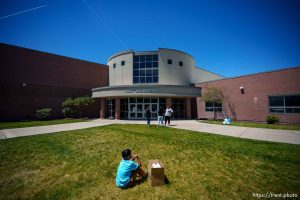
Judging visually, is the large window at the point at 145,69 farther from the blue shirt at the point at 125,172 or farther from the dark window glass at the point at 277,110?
the blue shirt at the point at 125,172

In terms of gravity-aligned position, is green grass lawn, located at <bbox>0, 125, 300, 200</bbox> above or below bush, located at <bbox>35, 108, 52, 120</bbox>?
below

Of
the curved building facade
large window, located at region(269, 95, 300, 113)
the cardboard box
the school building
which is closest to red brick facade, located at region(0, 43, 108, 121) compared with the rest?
the school building

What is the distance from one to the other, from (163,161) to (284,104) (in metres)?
18.0

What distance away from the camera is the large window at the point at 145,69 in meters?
24.6

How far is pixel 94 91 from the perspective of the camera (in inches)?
1003

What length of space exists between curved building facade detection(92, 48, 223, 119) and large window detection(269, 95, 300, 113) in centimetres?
913

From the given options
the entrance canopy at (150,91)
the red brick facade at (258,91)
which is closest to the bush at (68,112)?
the entrance canopy at (150,91)

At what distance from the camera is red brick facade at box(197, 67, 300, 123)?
16.6 metres

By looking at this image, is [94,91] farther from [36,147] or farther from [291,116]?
[291,116]

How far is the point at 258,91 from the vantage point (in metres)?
19.1

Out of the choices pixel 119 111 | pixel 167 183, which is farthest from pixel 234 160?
pixel 119 111

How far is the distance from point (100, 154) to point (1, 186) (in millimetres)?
3318

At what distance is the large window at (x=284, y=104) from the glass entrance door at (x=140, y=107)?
14.1m

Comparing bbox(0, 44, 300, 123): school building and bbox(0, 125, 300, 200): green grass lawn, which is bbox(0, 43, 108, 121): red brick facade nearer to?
bbox(0, 44, 300, 123): school building
